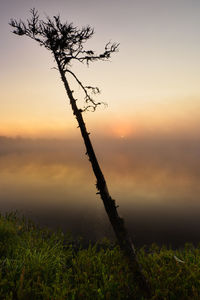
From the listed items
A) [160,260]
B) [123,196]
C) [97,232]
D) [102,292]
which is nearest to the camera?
[102,292]

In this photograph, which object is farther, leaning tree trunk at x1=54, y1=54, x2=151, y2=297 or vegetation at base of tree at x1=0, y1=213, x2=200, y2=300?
leaning tree trunk at x1=54, y1=54, x2=151, y2=297

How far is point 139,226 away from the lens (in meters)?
23.4

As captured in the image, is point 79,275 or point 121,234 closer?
point 121,234

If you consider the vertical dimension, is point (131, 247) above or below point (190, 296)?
above

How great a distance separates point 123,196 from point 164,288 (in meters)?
32.3

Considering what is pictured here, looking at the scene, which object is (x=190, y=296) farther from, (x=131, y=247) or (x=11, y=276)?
(x=11, y=276)

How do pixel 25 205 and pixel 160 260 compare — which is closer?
pixel 160 260

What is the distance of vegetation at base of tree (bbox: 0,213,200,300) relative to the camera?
6617mm

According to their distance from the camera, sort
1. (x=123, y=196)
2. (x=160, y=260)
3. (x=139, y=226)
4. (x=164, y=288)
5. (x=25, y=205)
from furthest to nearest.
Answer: (x=123, y=196)
(x=25, y=205)
(x=139, y=226)
(x=160, y=260)
(x=164, y=288)

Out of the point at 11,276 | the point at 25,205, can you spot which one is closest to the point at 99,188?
the point at 11,276

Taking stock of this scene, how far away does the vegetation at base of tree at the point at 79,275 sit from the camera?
261 inches

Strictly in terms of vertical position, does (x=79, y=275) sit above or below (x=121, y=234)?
below

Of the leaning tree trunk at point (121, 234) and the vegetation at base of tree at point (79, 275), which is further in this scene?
the leaning tree trunk at point (121, 234)

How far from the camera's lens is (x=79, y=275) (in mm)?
7852
